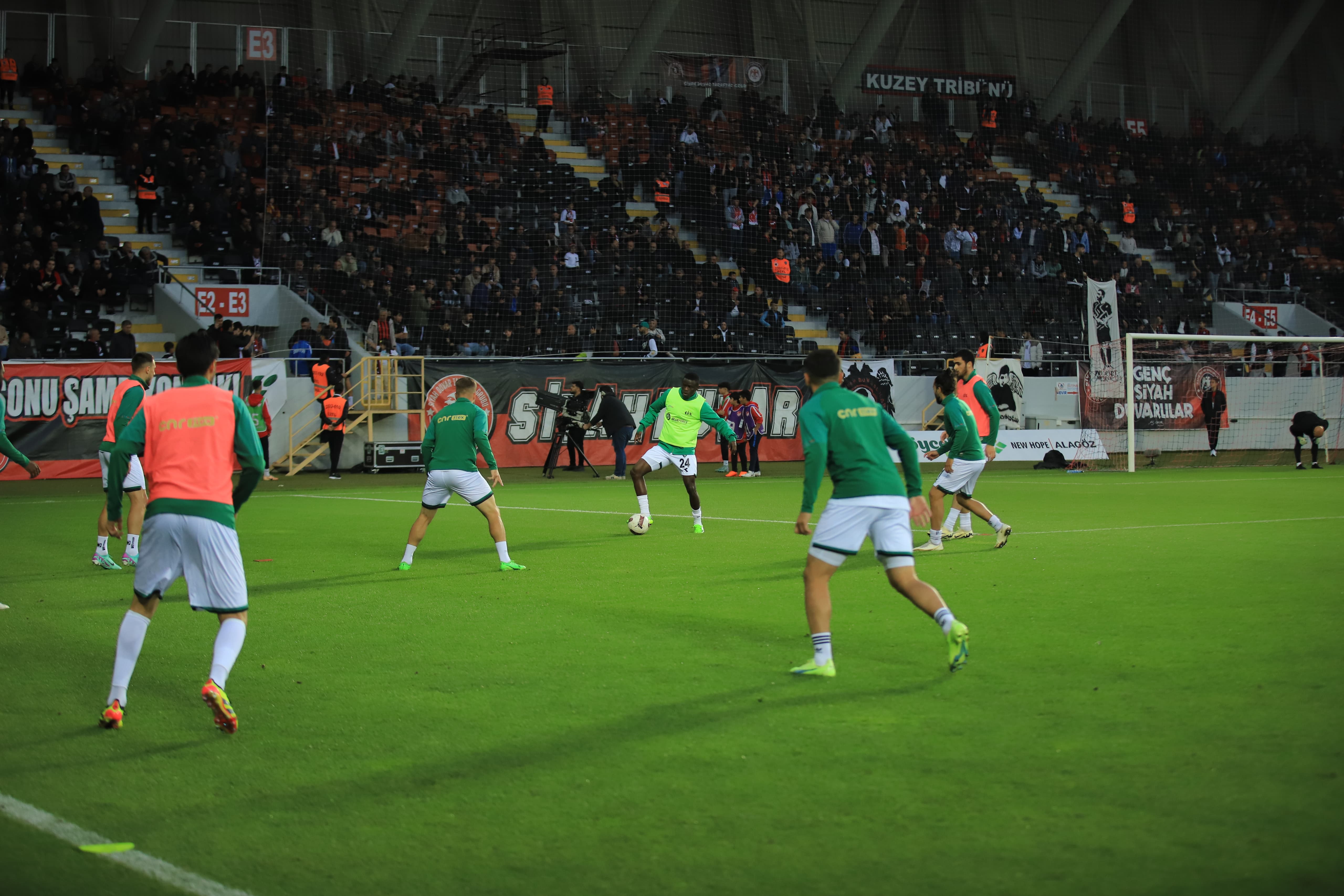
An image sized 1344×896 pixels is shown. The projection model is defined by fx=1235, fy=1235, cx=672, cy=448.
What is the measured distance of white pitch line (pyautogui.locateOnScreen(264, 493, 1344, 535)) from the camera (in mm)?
15969

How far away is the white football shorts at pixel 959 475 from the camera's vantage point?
14.0m

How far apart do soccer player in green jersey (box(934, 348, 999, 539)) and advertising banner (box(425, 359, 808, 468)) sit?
14.2 meters

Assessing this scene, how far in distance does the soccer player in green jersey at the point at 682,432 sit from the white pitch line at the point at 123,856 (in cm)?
1178

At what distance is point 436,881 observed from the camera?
427 centimetres

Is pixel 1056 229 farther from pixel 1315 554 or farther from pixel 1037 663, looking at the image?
pixel 1037 663

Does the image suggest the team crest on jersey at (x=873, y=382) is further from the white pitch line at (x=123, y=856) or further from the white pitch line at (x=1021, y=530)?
the white pitch line at (x=123, y=856)

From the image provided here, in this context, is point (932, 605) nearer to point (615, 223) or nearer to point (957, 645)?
point (957, 645)

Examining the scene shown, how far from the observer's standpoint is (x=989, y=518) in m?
14.0

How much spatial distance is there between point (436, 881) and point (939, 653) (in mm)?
4512

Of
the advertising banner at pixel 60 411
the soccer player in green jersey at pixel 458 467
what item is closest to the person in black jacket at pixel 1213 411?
the advertising banner at pixel 60 411

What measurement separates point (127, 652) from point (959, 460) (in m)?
9.82

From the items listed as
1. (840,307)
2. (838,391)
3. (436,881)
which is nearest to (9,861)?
(436,881)

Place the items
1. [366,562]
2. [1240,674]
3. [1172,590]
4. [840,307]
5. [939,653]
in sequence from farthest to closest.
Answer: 1. [840,307]
2. [366,562]
3. [1172,590]
4. [939,653]
5. [1240,674]

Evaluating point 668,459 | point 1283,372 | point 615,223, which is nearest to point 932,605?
point 668,459
